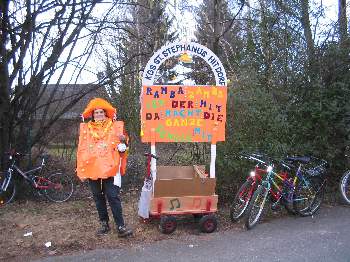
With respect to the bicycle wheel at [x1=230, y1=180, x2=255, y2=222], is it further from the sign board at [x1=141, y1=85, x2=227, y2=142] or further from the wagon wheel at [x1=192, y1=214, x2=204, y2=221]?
the sign board at [x1=141, y1=85, x2=227, y2=142]

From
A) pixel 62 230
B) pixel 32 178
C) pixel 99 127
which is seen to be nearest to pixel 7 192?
pixel 32 178

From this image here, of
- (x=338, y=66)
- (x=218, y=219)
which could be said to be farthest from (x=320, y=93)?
(x=218, y=219)

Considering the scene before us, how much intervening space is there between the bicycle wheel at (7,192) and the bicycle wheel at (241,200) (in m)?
4.10

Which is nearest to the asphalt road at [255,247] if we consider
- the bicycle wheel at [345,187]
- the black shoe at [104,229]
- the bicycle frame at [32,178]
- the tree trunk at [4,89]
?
the black shoe at [104,229]

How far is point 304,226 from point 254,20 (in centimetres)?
538

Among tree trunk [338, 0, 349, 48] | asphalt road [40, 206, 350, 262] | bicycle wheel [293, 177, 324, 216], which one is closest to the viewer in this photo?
asphalt road [40, 206, 350, 262]

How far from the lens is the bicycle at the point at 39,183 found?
8195 millimetres

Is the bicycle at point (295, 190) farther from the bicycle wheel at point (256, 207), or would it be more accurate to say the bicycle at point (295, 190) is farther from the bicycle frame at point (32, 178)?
the bicycle frame at point (32, 178)

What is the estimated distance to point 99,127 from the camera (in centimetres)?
596

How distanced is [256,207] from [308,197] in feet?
3.62

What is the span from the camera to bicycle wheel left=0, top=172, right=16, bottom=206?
8.11m

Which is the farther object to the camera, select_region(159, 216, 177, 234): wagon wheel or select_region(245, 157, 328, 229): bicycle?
select_region(245, 157, 328, 229): bicycle

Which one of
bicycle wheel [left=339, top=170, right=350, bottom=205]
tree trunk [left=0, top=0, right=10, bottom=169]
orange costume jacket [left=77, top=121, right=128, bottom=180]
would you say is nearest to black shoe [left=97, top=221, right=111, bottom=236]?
orange costume jacket [left=77, top=121, right=128, bottom=180]

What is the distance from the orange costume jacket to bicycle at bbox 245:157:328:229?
1.98 m
